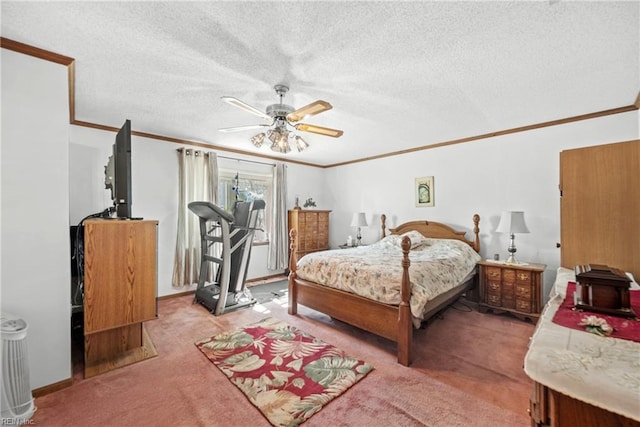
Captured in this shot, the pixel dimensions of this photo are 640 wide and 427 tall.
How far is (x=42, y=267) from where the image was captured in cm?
194

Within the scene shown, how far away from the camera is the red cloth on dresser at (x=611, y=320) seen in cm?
104

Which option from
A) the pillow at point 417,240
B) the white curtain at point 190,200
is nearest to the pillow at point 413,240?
the pillow at point 417,240

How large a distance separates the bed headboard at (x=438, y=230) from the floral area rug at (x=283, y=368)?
2.73 meters

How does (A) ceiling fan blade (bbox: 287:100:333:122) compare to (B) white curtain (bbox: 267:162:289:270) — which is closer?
(A) ceiling fan blade (bbox: 287:100:333:122)

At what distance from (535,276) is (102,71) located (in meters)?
4.92

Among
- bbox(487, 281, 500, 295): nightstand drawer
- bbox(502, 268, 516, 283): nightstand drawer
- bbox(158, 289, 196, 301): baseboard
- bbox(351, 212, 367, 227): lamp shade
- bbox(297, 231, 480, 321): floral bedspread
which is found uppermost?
bbox(351, 212, 367, 227): lamp shade

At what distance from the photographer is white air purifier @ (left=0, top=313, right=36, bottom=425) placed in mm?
1604

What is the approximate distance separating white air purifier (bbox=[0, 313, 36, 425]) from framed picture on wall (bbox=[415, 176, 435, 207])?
490cm

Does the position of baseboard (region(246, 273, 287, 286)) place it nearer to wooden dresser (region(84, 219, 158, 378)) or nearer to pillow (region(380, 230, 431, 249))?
pillow (region(380, 230, 431, 249))

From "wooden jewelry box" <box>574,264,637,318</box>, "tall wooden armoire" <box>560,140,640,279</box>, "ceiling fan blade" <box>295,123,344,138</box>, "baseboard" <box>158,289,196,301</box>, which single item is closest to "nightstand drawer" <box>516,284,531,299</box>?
"tall wooden armoire" <box>560,140,640,279</box>

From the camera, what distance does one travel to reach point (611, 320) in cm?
118

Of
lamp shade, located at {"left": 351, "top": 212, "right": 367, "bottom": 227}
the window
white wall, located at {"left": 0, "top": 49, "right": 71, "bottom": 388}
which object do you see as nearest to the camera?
white wall, located at {"left": 0, "top": 49, "right": 71, "bottom": 388}

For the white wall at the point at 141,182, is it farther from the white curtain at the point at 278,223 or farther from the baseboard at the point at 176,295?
the white curtain at the point at 278,223

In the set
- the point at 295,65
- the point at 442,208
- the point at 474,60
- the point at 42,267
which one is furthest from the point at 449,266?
the point at 42,267
